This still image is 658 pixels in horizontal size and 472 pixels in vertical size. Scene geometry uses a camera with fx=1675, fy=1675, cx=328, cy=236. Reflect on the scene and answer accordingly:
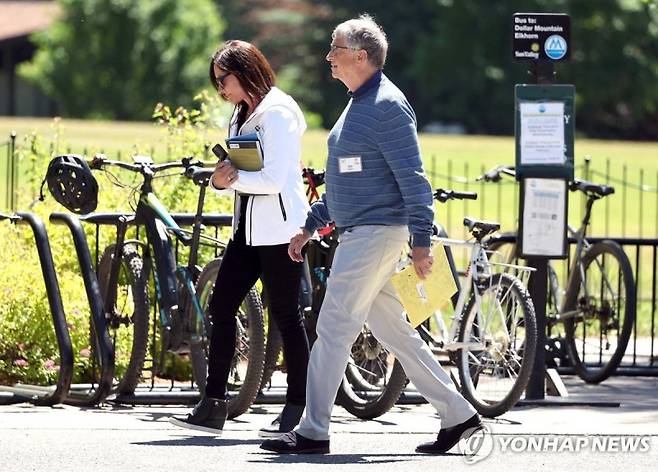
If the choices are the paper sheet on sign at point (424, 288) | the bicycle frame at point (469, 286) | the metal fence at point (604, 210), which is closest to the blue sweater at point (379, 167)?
the paper sheet on sign at point (424, 288)

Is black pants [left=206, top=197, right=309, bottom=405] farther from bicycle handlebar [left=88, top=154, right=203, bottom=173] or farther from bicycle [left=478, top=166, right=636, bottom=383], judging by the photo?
bicycle [left=478, top=166, right=636, bottom=383]

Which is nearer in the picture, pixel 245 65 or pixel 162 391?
pixel 245 65

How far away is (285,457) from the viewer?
22.7 feet

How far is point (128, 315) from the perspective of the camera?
871 cm

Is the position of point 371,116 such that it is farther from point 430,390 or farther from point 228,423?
point 228,423

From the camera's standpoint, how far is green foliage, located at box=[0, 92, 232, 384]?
8.91m

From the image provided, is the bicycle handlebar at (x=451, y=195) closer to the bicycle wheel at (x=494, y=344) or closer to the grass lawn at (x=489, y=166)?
the bicycle wheel at (x=494, y=344)

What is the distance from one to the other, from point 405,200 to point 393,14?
60.4m

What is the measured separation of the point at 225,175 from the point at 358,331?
903 millimetres

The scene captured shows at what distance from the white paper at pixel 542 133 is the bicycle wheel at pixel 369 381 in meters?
1.26

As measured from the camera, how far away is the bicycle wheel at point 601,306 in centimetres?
940

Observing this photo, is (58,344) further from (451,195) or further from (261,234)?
(451,195)

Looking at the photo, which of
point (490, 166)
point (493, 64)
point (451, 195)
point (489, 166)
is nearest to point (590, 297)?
point (451, 195)

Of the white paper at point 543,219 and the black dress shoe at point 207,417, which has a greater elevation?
the white paper at point 543,219
